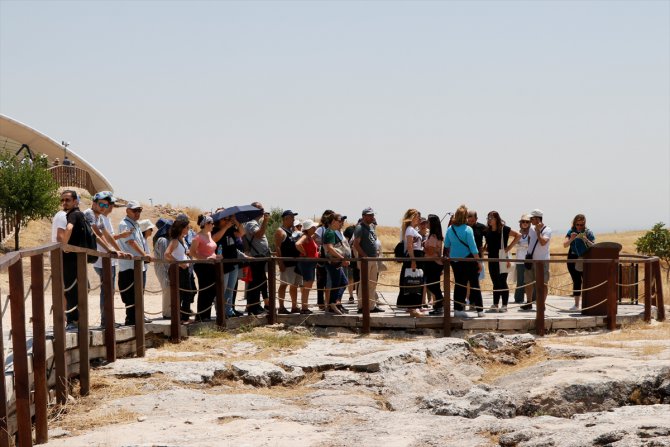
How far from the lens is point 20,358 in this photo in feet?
22.5

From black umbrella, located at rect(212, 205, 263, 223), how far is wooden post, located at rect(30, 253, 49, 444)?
261 inches

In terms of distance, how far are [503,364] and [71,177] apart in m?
41.5

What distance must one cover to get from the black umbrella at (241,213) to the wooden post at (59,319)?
18.5ft

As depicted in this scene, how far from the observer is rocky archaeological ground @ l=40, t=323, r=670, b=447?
24.3ft

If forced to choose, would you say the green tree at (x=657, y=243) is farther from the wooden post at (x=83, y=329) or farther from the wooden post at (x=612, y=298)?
the wooden post at (x=83, y=329)

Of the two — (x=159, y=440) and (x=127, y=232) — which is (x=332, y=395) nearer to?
(x=159, y=440)

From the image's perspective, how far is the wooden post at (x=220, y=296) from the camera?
45.8ft

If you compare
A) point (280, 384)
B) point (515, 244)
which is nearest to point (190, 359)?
point (280, 384)

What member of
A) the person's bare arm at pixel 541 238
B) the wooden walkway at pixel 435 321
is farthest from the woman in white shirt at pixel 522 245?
the wooden walkway at pixel 435 321

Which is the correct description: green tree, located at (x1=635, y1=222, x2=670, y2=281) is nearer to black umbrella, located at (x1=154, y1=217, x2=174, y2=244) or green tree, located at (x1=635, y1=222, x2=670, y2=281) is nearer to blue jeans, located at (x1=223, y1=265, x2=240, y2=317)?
blue jeans, located at (x1=223, y1=265, x2=240, y2=317)

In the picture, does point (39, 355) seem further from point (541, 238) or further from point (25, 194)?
point (25, 194)

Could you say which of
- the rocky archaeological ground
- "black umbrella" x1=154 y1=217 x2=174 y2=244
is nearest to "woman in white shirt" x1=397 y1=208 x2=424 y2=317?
the rocky archaeological ground

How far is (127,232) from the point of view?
1232 centimetres

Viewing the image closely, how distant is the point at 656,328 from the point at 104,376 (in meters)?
8.62
